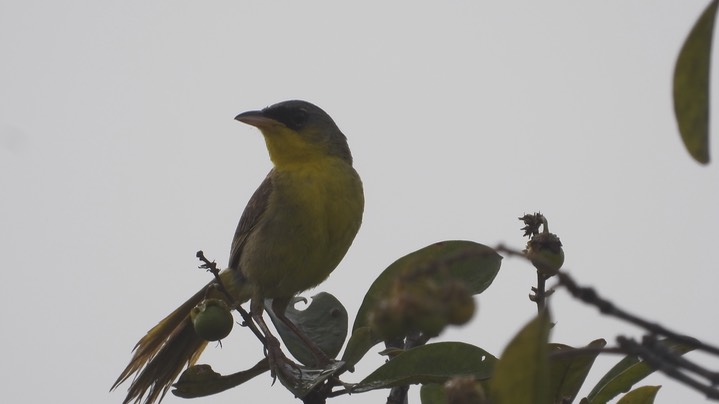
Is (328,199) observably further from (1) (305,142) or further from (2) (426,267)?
(2) (426,267)

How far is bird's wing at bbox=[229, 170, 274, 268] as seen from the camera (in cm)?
583

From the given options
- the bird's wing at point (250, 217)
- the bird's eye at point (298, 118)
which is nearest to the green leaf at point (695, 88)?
the bird's wing at point (250, 217)

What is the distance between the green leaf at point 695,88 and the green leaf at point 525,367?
47cm

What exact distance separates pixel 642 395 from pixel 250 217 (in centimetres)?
354

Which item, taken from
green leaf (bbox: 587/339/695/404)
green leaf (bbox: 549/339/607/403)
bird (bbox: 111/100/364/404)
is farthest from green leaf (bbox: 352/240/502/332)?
bird (bbox: 111/100/364/404)

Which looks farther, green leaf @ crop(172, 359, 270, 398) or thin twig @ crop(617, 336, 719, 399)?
green leaf @ crop(172, 359, 270, 398)

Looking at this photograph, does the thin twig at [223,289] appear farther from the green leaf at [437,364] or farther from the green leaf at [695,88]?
the green leaf at [695,88]

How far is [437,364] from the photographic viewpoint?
2.90 m

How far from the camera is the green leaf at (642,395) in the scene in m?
2.75

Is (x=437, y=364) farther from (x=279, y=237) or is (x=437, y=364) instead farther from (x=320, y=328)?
(x=279, y=237)

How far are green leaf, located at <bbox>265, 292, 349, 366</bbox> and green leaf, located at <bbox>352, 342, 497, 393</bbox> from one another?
3.87 feet

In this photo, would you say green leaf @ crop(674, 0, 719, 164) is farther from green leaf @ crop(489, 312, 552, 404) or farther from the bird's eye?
the bird's eye

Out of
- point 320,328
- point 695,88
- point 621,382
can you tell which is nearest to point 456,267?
point 621,382

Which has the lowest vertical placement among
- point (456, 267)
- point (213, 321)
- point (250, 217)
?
point (213, 321)
